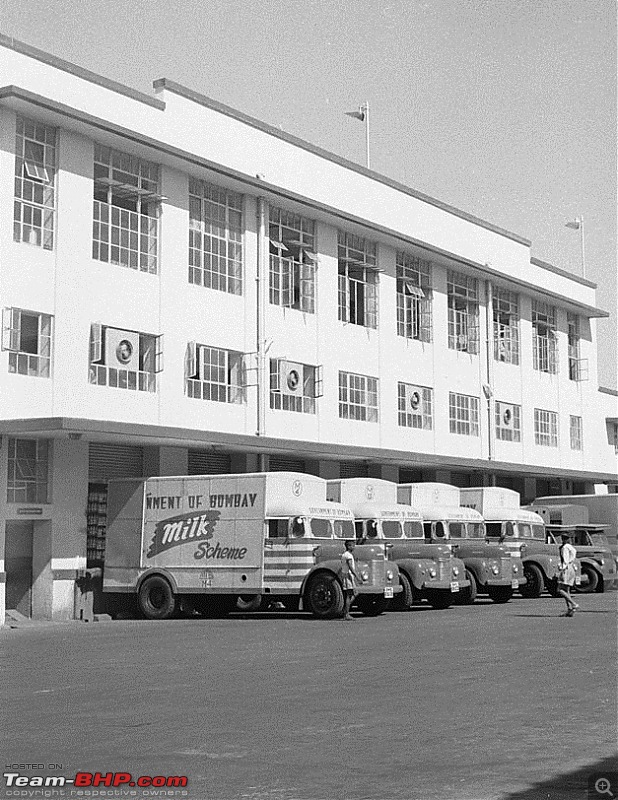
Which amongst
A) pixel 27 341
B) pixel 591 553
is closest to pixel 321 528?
pixel 27 341

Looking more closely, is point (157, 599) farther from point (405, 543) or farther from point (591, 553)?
point (591, 553)

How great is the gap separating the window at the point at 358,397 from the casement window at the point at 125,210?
372 inches

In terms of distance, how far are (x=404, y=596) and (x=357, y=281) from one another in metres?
14.9

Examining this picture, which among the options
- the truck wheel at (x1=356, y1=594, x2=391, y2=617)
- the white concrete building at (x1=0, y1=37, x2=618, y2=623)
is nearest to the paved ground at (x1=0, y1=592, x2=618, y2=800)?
the truck wheel at (x1=356, y1=594, x2=391, y2=617)

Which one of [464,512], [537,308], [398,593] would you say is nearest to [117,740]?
[398,593]

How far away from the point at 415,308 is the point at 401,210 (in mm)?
3485

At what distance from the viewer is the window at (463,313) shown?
45.8 meters

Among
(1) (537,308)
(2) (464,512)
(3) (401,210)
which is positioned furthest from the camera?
(1) (537,308)

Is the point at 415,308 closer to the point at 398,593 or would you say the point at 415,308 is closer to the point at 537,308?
the point at 537,308

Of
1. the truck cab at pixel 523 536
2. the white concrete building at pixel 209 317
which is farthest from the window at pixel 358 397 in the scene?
the truck cab at pixel 523 536

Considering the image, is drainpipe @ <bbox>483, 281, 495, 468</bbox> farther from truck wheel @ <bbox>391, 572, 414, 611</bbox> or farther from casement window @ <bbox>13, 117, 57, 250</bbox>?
casement window @ <bbox>13, 117, 57, 250</bbox>

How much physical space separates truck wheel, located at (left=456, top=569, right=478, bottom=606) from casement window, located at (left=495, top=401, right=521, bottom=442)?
17.9 m

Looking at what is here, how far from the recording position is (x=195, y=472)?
33500 mm

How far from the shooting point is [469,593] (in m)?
31.1
